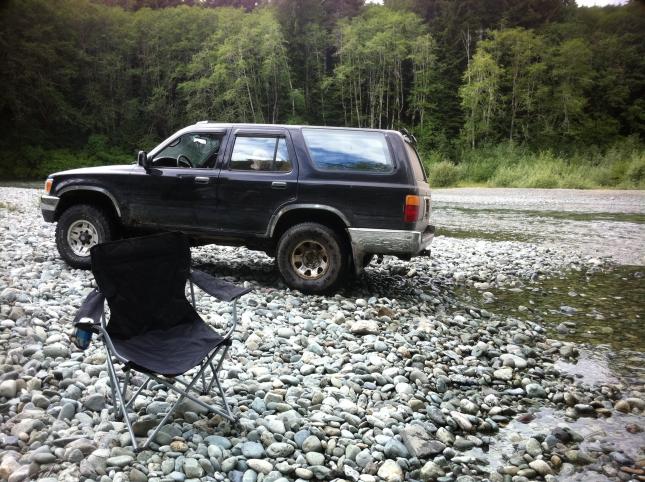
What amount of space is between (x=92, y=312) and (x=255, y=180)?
3638mm

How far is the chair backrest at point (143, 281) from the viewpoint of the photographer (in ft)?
10.9

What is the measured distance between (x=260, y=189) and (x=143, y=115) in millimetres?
49820

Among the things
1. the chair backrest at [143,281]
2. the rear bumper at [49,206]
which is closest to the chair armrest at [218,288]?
the chair backrest at [143,281]

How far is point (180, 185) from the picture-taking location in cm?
653

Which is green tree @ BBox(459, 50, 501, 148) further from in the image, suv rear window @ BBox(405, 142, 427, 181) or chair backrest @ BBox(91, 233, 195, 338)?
chair backrest @ BBox(91, 233, 195, 338)

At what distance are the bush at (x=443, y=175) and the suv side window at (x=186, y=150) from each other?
29042mm

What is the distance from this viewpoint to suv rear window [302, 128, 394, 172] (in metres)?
6.23

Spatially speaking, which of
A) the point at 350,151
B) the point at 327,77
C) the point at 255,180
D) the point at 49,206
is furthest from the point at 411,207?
the point at 327,77

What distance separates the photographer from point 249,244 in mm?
6559

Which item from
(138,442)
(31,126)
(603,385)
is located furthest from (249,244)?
(31,126)

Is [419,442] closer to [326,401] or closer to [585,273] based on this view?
[326,401]

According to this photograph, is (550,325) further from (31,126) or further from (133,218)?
(31,126)

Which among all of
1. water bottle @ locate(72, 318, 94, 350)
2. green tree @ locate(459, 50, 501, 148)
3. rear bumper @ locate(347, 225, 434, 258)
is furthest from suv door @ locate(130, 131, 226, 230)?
green tree @ locate(459, 50, 501, 148)

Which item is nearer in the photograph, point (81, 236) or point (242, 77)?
point (81, 236)
